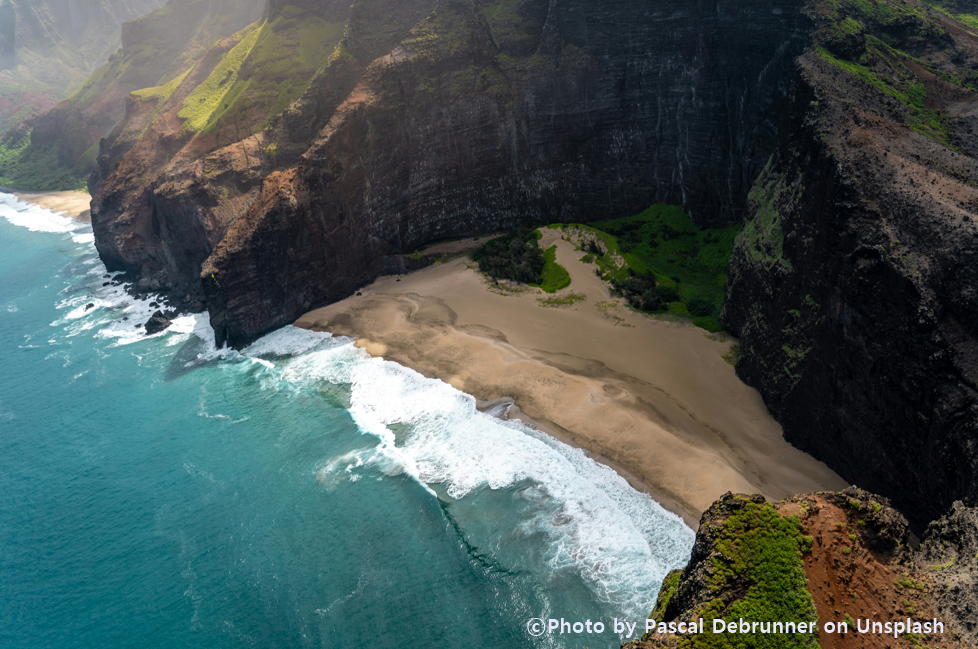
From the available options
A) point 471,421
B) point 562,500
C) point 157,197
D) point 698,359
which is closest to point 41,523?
point 471,421

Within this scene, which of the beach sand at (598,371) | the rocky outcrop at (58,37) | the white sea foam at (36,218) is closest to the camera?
the beach sand at (598,371)

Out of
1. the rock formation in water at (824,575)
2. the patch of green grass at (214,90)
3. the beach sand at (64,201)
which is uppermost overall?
the patch of green grass at (214,90)

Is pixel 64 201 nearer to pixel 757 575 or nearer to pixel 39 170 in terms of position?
pixel 39 170

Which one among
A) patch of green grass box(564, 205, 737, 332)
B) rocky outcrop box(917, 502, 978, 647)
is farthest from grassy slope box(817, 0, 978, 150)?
rocky outcrop box(917, 502, 978, 647)

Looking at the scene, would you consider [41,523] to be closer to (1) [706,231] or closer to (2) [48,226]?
(1) [706,231]

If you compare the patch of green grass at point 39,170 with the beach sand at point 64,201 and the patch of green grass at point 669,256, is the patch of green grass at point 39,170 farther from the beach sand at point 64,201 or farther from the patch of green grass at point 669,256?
the patch of green grass at point 669,256

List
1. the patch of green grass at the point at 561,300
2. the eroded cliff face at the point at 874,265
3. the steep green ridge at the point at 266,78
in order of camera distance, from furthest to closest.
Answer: the steep green ridge at the point at 266,78
the patch of green grass at the point at 561,300
the eroded cliff face at the point at 874,265

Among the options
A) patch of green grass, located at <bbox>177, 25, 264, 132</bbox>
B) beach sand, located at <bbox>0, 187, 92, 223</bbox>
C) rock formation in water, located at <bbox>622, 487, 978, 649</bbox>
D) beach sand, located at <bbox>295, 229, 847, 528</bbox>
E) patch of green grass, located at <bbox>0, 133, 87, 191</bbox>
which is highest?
patch of green grass, located at <bbox>177, 25, 264, 132</bbox>

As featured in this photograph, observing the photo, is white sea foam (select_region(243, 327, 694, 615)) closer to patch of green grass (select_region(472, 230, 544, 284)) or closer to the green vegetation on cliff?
the green vegetation on cliff

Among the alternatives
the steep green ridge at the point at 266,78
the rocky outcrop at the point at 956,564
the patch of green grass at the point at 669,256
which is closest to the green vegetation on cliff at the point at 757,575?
the rocky outcrop at the point at 956,564
